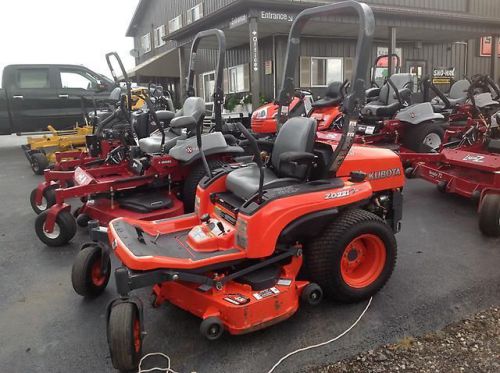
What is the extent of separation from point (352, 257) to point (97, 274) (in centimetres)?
188

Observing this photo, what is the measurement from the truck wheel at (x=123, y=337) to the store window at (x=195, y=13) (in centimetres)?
1741

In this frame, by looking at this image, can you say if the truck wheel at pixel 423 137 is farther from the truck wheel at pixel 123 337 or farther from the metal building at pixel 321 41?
the truck wheel at pixel 123 337

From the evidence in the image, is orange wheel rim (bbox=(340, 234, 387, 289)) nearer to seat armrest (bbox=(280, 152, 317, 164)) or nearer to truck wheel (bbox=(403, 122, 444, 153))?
seat armrest (bbox=(280, 152, 317, 164))

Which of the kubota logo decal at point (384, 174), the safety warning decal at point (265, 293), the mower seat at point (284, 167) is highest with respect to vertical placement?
the mower seat at point (284, 167)

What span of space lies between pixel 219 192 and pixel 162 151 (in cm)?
179

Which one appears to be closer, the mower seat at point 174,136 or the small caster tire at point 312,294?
the small caster tire at point 312,294

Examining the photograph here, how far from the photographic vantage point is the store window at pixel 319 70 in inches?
567

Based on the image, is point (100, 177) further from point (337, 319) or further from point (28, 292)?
point (337, 319)

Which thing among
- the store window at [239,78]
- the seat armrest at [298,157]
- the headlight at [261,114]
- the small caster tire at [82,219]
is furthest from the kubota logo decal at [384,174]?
the store window at [239,78]

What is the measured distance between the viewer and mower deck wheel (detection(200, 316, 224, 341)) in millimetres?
2463

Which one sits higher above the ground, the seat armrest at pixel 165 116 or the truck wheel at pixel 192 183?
the seat armrest at pixel 165 116

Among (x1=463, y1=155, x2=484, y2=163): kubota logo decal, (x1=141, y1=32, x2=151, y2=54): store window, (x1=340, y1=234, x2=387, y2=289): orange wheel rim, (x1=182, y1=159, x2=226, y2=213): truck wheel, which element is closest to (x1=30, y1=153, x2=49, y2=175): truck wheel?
(x1=182, y1=159, x2=226, y2=213): truck wheel

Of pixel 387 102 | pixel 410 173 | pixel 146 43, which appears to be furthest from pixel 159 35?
pixel 410 173

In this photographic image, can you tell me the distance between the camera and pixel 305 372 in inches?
93.6
